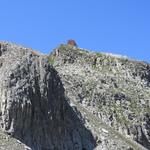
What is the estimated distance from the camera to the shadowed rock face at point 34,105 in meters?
49.8

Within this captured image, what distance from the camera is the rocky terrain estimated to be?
50219 mm

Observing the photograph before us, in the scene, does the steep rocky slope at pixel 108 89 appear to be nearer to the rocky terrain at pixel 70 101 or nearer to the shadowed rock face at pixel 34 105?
the rocky terrain at pixel 70 101

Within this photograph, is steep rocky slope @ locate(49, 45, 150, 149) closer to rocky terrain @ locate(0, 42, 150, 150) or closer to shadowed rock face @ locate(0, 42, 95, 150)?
rocky terrain @ locate(0, 42, 150, 150)

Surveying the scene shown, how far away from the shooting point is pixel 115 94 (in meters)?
75.4

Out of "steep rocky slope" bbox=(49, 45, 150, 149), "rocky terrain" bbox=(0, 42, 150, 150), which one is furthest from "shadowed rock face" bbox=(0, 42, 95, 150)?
"steep rocky slope" bbox=(49, 45, 150, 149)

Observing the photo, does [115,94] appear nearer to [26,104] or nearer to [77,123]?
[77,123]

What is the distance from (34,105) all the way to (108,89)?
2560 cm

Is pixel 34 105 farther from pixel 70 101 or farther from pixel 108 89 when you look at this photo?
pixel 108 89

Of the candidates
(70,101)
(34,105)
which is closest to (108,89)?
(70,101)

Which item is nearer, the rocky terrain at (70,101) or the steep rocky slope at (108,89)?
the rocky terrain at (70,101)

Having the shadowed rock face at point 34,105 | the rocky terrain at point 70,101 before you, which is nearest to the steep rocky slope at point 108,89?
the rocky terrain at point 70,101

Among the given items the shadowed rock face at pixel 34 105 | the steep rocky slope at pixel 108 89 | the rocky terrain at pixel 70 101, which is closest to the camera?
the shadowed rock face at pixel 34 105

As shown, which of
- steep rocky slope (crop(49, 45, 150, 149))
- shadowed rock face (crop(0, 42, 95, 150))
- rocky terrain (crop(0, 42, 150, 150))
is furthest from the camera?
steep rocky slope (crop(49, 45, 150, 149))

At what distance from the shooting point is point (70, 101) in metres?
64.8
